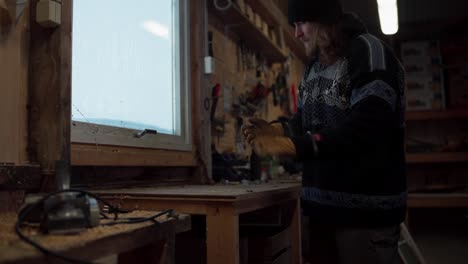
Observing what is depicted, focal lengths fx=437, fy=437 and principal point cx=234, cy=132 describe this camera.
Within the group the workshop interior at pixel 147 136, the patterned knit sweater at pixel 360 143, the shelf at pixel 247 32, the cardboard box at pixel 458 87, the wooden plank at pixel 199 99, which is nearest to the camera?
the workshop interior at pixel 147 136

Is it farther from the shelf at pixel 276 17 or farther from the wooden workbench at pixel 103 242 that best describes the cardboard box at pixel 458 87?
the wooden workbench at pixel 103 242

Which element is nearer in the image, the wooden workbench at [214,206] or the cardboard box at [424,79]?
the wooden workbench at [214,206]

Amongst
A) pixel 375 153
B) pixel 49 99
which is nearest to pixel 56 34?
pixel 49 99

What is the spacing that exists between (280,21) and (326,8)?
215 centimetres

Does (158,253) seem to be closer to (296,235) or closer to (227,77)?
(296,235)

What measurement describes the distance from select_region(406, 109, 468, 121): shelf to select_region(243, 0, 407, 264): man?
3.42 m

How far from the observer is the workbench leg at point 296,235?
1949mm

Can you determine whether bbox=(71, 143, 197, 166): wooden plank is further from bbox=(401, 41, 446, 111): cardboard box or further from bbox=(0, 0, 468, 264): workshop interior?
bbox=(401, 41, 446, 111): cardboard box

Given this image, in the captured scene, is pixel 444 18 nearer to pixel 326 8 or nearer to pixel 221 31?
pixel 221 31

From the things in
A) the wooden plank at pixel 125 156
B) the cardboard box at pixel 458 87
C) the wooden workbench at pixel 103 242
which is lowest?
the wooden workbench at pixel 103 242

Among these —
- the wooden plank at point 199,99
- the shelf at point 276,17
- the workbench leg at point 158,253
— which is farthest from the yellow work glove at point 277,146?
the shelf at point 276,17

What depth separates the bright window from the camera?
1.57m

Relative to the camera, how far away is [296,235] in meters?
1.95

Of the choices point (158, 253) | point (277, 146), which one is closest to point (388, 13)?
point (277, 146)
